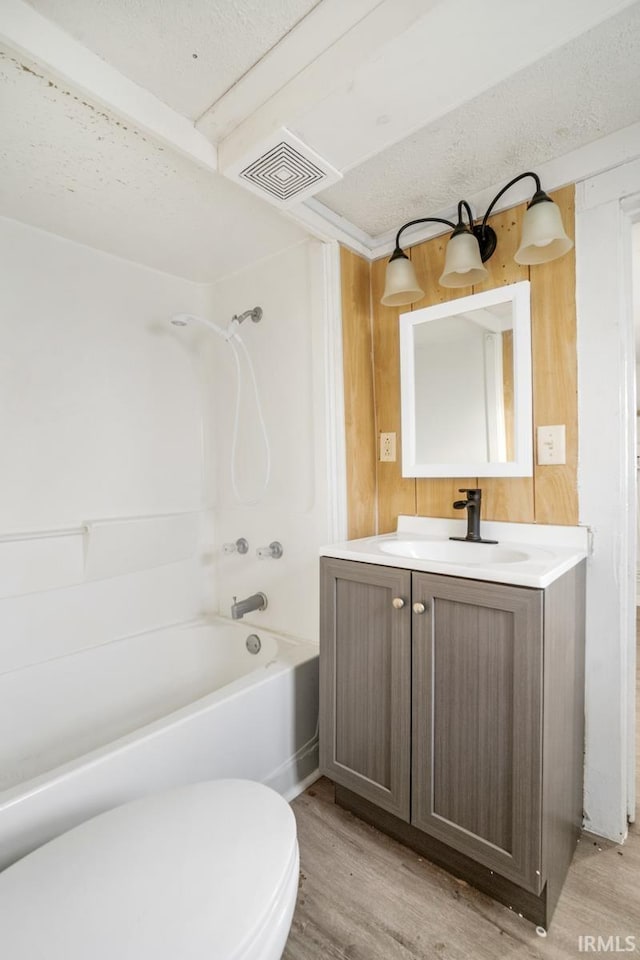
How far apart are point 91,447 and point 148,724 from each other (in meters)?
1.10

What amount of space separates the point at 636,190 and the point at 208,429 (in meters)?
1.90

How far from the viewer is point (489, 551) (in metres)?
1.48

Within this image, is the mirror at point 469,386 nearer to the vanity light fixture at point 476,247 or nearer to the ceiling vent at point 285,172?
the vanity light fixture at point 476,247

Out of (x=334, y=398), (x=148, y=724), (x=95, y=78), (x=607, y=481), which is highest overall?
(x=95, y=78)

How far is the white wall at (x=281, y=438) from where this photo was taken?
1832 mm

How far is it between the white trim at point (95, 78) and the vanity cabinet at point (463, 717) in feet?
4.22

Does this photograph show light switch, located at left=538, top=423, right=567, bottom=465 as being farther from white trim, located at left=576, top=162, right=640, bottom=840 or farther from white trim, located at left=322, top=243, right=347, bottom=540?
white trim, located at left=322, top=243, right=347, bottom=540

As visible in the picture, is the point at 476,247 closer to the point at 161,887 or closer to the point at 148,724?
the point at 161,887

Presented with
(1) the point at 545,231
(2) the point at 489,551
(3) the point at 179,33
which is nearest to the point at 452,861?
(2) the point at 489,551

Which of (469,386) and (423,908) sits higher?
(469,386)

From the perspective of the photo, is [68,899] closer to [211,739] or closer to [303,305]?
[211,739]

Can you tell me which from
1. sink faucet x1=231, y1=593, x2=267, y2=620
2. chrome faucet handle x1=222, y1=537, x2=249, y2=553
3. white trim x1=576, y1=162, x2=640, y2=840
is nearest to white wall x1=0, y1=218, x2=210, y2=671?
chrome faucet handle x1=222, y1=537, x2=249, y2=553

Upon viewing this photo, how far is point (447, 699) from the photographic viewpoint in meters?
1.21

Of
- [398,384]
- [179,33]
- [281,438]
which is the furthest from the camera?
[281,438]
